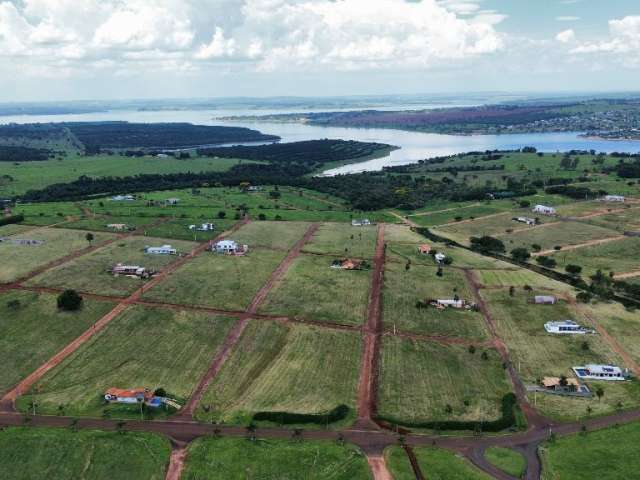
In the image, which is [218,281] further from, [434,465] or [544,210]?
[544,210]

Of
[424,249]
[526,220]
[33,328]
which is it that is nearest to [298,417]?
[33,328]

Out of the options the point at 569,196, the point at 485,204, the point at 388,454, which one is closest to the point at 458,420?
the point at 388,454

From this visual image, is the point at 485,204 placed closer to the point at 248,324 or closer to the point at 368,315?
the point at 368,315

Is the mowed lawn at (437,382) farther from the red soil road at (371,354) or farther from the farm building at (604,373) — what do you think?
the farm building at (604,373)

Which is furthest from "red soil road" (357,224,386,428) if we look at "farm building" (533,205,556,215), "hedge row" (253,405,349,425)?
"farm building" (533,205,556,215)

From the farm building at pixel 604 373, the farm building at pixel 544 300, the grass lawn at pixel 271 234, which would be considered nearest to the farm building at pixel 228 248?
the grass lawn at pixel 271 234

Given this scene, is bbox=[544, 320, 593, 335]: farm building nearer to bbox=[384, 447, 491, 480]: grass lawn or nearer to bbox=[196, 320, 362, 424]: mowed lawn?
bbox=[196, 320, 362, 424]: mowed lawn
